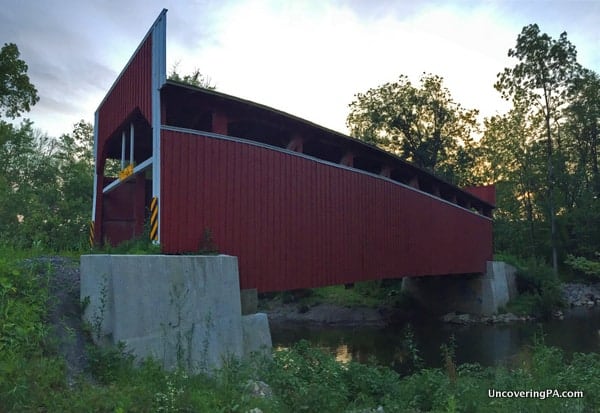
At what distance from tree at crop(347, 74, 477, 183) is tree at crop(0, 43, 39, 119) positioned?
2004 cm

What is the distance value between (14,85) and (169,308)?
12.6m

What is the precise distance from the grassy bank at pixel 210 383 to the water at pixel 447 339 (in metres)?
4.98

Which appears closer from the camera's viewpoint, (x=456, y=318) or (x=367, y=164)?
(x=367, y=164)

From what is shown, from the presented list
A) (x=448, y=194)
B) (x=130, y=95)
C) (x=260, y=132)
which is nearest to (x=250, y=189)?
(x=260, y=132)

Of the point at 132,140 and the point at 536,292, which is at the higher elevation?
the point at 132,140

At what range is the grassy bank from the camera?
3453mm

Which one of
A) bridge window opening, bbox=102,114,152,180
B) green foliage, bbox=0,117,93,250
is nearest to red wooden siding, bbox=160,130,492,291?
bridge window opening, bbox=102,114,152,180

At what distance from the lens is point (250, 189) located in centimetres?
800

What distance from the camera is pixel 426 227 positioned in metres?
13.8

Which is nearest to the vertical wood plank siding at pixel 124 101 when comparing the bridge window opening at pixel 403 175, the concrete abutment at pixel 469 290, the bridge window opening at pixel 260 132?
the bridge window opening at pixel 260 132

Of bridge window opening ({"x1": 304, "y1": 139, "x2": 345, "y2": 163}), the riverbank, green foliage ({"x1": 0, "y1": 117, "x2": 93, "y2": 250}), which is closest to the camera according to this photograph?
bridge window opening ({"x1": 304, "y1": 139, "x2": 345, "y2": 163})

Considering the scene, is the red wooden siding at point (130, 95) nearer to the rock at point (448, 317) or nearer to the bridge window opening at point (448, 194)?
the bridge window opening at point (448, 194)

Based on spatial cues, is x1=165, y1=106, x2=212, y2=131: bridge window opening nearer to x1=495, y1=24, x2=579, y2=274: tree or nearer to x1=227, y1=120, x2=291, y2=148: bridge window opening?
x1=227, y1=120, x2=291, y2=148: bridge window opening

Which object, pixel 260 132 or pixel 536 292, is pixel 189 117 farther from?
pixel 536 292
